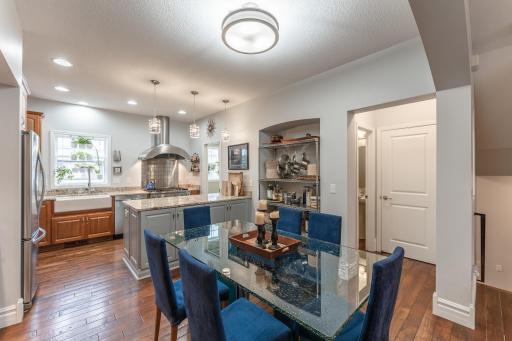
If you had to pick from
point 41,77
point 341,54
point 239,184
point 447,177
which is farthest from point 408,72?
point 41,77

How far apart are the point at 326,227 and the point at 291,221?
481 mm

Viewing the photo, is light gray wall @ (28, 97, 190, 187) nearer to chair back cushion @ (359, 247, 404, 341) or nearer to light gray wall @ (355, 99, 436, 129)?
light gray wall @ (355, 99, 436, 129)

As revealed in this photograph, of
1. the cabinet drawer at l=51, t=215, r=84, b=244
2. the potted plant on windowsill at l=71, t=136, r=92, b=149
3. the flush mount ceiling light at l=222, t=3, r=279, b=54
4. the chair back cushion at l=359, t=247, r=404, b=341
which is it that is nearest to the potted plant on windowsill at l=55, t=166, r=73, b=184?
the potted plant on windowsill at l=71, t=136, r=92, b=149

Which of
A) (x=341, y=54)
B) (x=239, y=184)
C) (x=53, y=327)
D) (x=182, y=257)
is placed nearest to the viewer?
(x=182, y=257)

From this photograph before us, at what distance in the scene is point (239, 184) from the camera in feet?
14.9

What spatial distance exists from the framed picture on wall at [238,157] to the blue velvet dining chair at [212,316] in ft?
10.2

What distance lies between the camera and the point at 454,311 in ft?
6.96

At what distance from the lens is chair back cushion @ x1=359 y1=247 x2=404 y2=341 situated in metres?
1.08

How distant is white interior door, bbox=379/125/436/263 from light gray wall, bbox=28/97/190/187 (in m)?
4.91

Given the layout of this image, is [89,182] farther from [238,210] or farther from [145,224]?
[238,210]

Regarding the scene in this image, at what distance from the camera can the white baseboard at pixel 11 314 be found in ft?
6.74

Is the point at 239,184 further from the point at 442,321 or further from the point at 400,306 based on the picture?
the point at 442,321

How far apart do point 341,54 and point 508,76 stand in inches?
63.6

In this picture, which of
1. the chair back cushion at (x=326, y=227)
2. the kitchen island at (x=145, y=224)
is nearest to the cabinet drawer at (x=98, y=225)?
the kitchen island at (x=145, y=224)
